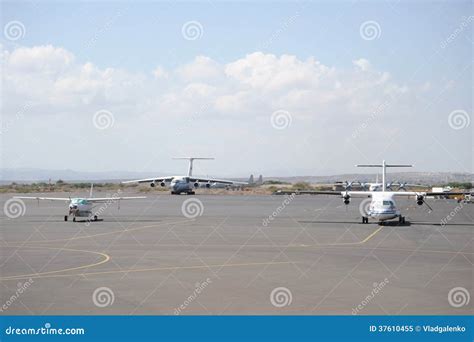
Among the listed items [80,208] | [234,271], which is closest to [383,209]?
[80,208]

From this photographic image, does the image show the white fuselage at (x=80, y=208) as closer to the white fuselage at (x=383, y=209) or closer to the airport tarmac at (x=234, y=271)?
the airport tarmac at (x=234, y=271)

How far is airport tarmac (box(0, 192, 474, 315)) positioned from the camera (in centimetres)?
1619

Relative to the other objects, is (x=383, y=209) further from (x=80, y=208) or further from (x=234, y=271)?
(x=234, y=271)

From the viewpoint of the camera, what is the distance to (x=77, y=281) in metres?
19.8

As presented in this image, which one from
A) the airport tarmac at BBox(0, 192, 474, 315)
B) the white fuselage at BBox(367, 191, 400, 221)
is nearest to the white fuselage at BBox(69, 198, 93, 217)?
the airport tarmac at BBox(0, 192, 474, 315)

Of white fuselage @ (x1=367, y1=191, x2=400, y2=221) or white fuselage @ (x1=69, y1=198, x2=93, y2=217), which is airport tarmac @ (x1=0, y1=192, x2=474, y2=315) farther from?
white fuselage @ (x1=69, y1=198, x2=93, y2=217)

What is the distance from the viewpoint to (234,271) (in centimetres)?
2198

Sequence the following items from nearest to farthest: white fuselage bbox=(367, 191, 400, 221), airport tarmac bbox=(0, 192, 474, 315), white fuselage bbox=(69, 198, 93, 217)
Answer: airport tarmac bbox=(0, 192, 474, 315), white fuselage bbox=(367, 191, 400, 221), white fuselage bbox=(69, 198, 93, 217)

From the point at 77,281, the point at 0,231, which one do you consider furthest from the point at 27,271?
the point at 0,231

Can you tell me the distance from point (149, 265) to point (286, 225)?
20.9 meters

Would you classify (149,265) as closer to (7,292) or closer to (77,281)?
(77,281)

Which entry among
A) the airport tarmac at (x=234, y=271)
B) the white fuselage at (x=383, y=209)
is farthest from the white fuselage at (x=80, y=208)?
the white fuselage at (x=383, y=209)

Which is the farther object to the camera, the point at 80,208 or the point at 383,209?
the point at 80,208

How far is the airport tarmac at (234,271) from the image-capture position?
53.1 feet
